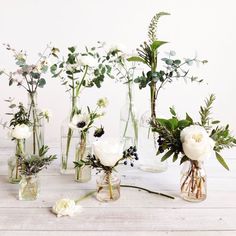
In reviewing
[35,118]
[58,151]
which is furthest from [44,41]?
[35,118]

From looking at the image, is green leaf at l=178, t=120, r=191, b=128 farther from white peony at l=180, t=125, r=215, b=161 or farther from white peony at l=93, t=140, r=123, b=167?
white peony at l=93, t=140, r=123, b=167

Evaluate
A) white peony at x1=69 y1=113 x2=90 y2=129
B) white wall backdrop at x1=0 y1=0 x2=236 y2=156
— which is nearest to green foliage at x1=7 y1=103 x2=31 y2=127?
white peony at x1=69 y1=113 x2=90 y2=129

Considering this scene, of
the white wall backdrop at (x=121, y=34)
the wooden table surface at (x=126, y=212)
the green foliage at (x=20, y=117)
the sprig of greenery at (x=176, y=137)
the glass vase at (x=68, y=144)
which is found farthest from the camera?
the white wall backdrop at (x=121, y=34)

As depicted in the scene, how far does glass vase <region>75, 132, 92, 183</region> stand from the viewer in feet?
4.32

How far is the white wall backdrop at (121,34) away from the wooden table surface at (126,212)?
2.66ft

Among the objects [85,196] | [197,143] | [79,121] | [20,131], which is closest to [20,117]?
[20,131]

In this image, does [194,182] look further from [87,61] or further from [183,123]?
[87,61]

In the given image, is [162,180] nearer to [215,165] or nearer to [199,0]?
[215,165]

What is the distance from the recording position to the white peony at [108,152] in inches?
43.3

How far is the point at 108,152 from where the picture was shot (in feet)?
3.60

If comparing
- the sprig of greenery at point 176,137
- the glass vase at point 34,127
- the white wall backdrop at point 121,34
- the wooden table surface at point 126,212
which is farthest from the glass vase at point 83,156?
the white wall backdrop at point 121,34

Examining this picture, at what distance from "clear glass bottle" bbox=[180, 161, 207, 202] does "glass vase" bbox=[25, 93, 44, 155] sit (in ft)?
1.73

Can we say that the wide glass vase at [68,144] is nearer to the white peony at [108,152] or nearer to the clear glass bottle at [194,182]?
the white peony at [108,152]

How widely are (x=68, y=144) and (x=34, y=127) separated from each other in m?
0.13
